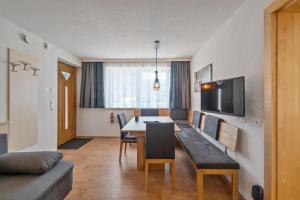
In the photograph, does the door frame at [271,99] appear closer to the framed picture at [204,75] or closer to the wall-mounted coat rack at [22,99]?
the framed picture at [204,75]

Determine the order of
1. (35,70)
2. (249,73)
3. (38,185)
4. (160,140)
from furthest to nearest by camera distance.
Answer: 1. (35,70)
2. (160,140)
3. (249,73)
4. (38,185)

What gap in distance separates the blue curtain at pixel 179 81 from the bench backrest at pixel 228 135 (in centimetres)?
300

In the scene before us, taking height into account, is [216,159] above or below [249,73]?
below

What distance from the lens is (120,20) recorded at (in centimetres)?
301

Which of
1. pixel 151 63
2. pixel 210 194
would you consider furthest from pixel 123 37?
pixel 210 194

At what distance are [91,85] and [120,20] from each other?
11.5ft

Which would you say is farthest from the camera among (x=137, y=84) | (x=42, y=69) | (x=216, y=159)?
(x=137, y=84)

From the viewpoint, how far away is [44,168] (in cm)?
199

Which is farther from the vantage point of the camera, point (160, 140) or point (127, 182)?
point (127, 182)

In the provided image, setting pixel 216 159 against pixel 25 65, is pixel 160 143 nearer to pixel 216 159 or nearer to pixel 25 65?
pixel 216 159

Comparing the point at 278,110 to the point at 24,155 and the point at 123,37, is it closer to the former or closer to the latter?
the point at 24,155

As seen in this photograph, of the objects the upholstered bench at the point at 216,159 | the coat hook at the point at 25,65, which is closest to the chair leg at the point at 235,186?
the upholstered bench at the point at 216,159

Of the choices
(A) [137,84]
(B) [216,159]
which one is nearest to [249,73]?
(B) [216,159]

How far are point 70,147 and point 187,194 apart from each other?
3557mm
